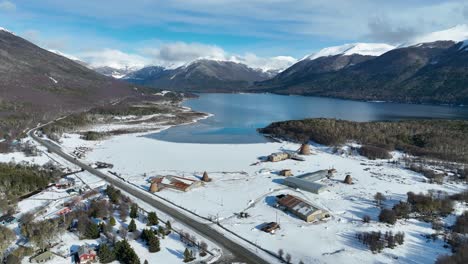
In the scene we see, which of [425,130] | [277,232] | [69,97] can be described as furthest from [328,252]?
[69,97]

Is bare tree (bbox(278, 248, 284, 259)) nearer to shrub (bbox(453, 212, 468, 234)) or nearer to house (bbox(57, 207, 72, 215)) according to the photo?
shrub (bbox(453, 212, 468, 234))

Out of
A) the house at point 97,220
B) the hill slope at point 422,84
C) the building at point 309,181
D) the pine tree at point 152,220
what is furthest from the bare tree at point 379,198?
the hill slope at point 422,84

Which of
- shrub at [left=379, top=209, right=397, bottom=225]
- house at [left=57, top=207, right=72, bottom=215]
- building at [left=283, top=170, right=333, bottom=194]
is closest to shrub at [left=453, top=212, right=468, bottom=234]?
shrub at [left=379, top=209, right=397, bottom=225]

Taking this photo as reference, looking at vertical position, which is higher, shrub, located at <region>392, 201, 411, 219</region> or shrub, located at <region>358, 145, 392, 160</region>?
shrub, located at <region>358, 145, 392, 160</region>

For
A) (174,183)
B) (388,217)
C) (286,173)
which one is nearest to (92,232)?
(174,183)

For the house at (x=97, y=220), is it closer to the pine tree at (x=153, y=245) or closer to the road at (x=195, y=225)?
the road at (x=195, y=225)

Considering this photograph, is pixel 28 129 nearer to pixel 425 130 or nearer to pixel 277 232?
pixel 277 232

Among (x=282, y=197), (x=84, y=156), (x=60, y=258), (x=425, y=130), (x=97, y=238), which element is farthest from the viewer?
(x=425, y=130)
